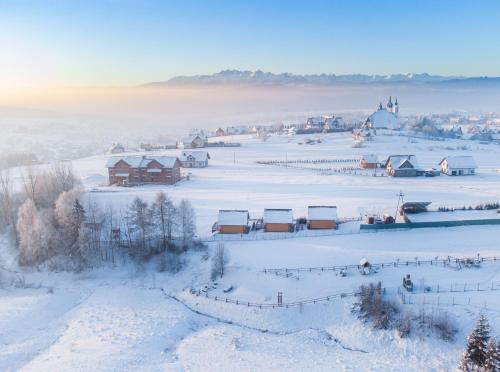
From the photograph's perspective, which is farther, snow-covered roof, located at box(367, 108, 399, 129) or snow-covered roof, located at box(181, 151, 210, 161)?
A: snow-covered roof, located at box(367, 108, 399, 129)

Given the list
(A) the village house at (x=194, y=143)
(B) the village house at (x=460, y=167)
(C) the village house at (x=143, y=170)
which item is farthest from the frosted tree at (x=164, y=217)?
(A) the village house at (x=194, y=143)

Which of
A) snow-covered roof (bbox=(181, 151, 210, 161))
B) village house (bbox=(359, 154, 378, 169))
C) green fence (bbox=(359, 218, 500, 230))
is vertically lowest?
green fence (bbox=(359, 218, 500, 230))

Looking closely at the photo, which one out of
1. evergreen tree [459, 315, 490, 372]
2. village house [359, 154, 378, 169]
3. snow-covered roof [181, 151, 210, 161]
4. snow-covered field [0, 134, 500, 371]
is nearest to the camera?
evergreen tree [459, 315, 490, 372]

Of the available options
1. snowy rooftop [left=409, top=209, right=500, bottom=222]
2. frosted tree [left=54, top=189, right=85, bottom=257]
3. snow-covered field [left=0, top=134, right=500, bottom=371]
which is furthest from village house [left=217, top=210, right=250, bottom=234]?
snowy rooftop [left=409, top=209, right=500, bottom=222]

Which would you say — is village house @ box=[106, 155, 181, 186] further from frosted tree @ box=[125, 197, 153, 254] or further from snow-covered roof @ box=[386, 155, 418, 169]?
snow-covered roof @ box=[386, 155, 418, 169]

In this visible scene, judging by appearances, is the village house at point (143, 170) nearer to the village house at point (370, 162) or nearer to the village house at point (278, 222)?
the village house at point (278, 222)

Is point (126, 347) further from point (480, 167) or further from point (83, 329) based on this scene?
point (480, 167)

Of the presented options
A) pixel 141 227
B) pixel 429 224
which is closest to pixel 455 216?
pixel 429 224

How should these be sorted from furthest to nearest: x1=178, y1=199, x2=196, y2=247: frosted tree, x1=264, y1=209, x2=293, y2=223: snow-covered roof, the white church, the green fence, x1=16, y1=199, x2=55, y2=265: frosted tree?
1. the white church
2. x1=264, y1=209, x2=293, y2=223: snow-covered roof
3. the green fence
4. x1=178, y1=199, x2=196, y2=247: frosted tree
5. x1=16, y1=199, x2=55, y2=265: frosted tree
